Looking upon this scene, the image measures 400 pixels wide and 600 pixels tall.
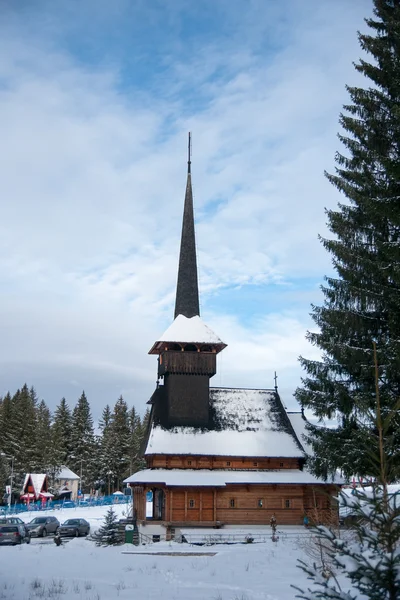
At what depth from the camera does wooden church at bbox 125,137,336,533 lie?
35.6 meters

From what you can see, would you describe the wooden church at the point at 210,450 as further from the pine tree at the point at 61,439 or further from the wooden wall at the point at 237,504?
the pine tree at the point at 61,439

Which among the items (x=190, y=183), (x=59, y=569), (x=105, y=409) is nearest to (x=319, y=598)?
(x=59, y=569)

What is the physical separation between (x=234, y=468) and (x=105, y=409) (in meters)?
63.9

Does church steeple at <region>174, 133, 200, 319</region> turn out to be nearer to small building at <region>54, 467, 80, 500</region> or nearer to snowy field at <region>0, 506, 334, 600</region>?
snowy field at <region>0, 506, 334, 600</region>

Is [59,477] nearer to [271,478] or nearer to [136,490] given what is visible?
[136,490]

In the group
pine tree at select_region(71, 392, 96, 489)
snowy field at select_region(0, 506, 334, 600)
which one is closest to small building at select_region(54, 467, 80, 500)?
pine tree at select_region(71, 392, 96, 489)

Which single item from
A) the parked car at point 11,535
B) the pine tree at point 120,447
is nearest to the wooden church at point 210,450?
the parked car at point 11,535

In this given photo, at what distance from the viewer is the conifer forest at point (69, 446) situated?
241 ft

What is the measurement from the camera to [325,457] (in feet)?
65.5

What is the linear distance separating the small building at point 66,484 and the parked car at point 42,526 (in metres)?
37.5

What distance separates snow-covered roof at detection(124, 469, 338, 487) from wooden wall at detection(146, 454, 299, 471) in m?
0.35

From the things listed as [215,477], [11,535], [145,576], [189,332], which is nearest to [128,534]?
[11,535]

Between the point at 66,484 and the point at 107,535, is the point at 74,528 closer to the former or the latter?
the point at 107,535

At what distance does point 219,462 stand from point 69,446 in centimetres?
5009
